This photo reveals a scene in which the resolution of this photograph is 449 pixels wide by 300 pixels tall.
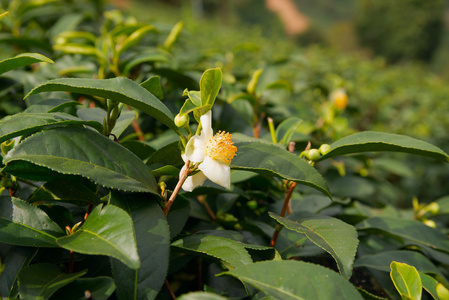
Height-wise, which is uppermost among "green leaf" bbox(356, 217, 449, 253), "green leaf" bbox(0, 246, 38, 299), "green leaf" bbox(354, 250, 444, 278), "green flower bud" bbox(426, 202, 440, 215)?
"green leaf" bbox(0, 246, 38, 299)

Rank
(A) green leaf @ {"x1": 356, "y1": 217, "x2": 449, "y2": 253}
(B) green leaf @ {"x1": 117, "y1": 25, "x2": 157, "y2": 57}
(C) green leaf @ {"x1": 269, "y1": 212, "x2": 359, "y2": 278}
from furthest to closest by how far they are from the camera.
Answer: (B) green leaf @ {"x1": 117, "y1": 25, "x2": 157, "y2": 57}, (A) green leaf @ {"x1": 356, "y1": 217, "x2": 449, "y2": 253}, (C) green leaf @ {"x1": 269, "y1": 212, "x2": 359, "y2": 278}

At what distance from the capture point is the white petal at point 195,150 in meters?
0.55

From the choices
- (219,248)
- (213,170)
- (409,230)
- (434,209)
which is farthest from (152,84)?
(434,209)

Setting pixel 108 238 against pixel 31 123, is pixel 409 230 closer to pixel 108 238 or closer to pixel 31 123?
pixel 108 238

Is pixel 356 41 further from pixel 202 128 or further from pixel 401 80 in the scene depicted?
pixel 202 128

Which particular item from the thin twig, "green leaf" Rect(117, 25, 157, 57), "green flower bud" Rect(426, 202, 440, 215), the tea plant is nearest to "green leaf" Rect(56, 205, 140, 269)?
the tea plant

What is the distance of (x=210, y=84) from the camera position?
1.80 feet

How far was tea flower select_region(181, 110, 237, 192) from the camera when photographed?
1.81ft

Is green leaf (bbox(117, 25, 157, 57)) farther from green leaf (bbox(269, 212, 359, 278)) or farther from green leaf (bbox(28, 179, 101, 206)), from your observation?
green leaf (bbox(269, 212, 359, 278))

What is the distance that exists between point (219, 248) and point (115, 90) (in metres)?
0.29

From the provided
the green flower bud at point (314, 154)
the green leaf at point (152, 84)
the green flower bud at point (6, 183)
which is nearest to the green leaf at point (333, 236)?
the green flower bud at point (314, 154)

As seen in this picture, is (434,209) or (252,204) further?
(434,209)

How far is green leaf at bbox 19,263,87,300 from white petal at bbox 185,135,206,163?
0.76 ft

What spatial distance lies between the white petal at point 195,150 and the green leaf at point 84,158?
3.2 inches
